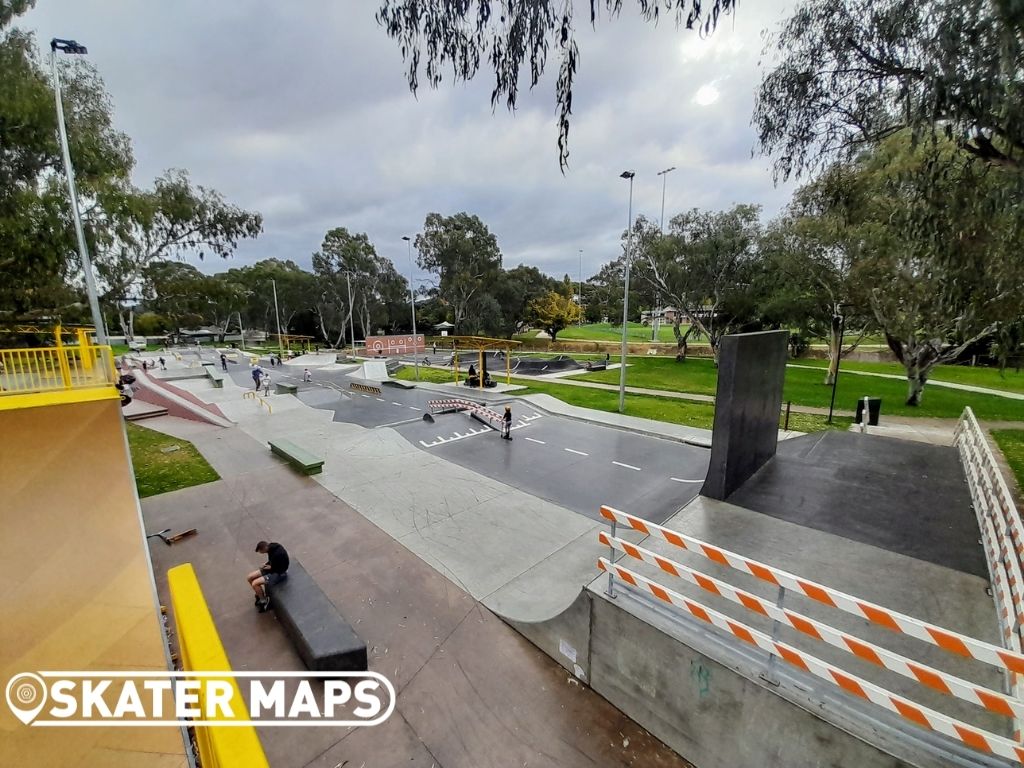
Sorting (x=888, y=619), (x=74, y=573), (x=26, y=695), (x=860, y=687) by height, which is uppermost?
(x=888, y=619)

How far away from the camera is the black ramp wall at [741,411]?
7422 millimetres

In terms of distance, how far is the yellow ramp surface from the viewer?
4.36 metres

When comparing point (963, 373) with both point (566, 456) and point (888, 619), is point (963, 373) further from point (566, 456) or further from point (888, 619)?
point (888, 619)

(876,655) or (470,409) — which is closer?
(876,655)

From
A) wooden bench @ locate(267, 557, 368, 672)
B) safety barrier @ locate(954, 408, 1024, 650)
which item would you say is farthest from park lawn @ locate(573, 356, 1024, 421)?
wooden bench @ locate(267, 557, 368, 672)

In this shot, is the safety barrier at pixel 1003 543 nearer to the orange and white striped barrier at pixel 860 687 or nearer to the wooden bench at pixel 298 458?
the orange and white striped barrier at pixel 860 687

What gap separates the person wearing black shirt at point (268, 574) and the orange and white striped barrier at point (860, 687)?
522 centimetres

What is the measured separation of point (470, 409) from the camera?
1859 centimetres

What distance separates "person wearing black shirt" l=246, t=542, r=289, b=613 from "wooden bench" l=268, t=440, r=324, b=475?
5418mm

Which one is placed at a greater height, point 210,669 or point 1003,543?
point 210,669

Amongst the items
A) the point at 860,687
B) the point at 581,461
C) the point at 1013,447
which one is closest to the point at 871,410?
the point at 1013,447

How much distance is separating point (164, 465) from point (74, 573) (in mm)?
6177

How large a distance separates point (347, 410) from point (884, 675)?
20.6 metres

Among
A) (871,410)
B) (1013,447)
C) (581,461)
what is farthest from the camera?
(871,410)
